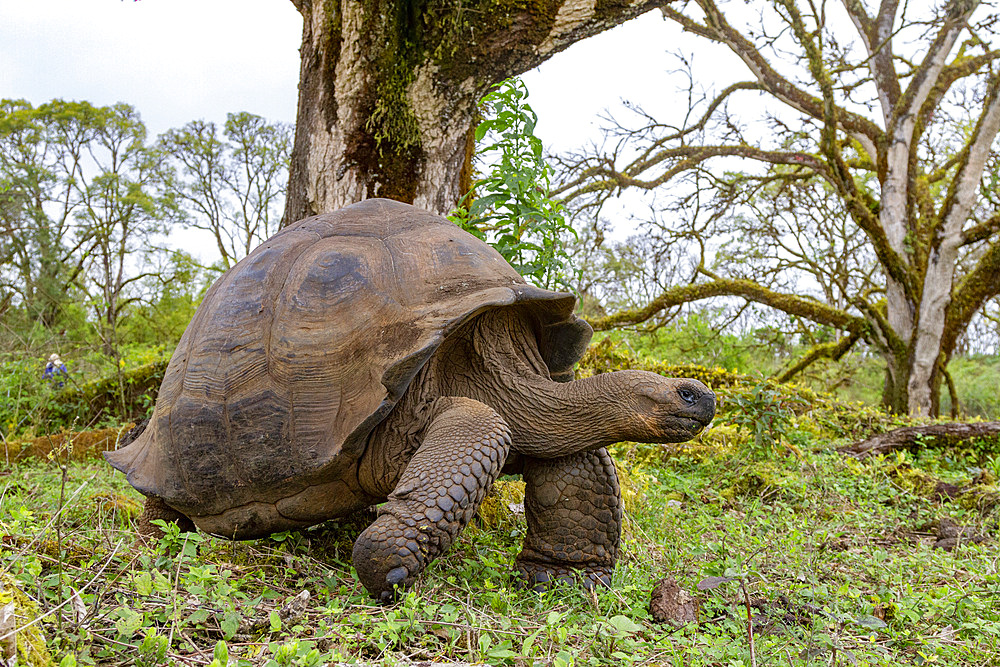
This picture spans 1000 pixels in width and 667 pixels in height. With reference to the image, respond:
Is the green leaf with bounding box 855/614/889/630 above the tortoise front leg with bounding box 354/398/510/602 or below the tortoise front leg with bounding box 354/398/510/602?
below

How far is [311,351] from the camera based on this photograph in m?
2.58

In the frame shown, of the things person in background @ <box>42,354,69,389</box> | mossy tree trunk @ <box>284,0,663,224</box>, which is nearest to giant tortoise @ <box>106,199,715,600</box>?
mossy tree trunk @ <box>284,0,663,224</box>

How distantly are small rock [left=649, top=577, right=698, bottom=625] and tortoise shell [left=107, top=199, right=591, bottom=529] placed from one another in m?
1.08

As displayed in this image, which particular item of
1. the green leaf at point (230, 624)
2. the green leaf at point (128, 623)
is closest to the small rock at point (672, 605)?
the green leaf at point (230, 624)

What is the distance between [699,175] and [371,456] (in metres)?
9.68

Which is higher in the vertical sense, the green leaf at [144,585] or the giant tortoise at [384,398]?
the giant tortoise at [384,398]

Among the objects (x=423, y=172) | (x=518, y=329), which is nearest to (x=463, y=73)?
(x=423, y=172)

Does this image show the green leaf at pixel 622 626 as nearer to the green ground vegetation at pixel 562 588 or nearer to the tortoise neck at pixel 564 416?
the green ground vegetation at pixel 562 588

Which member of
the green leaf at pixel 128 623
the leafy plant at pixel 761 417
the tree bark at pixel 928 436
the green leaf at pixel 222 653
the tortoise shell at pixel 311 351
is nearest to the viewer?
the green leaf at pixel 222 653

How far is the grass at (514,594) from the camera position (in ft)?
5.90

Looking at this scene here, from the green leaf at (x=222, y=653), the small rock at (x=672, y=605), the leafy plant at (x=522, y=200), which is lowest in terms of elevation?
the small rock at (x=672, y=605)

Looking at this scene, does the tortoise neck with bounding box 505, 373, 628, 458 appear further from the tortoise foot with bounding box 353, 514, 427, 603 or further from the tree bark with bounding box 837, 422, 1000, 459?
the tree bark with bounding box 837, 422, 1000, 459

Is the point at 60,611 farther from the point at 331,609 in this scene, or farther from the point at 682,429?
the point at 682,429

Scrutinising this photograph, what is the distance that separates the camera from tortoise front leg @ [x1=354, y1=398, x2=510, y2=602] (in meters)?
2.16
